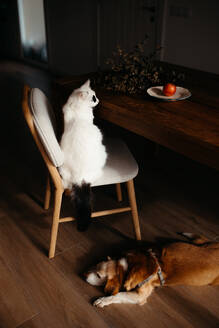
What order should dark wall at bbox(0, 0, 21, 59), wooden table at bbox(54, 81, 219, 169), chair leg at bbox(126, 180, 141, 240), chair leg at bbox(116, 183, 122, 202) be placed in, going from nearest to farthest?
wooden table at bbox(54, 81, 219, 169) → chair leg at bbox(126, 180, 141, 240) → chair leg at bbox(116, 183, 122, 202) → dark wall at bbox(0, 0, 21, 59)

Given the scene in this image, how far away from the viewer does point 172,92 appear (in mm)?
1723

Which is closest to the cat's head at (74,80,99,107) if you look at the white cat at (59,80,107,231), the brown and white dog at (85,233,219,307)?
the white cat at (59,80,107,231)

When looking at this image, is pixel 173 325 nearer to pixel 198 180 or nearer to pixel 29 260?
pixel 29 260

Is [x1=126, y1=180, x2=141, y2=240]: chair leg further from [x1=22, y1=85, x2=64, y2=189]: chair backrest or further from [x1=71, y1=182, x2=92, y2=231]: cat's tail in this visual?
[x1=22, y1=85, x2=64, y2=189]: chair backrest

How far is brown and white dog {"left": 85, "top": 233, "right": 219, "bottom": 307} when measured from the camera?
1425 mm

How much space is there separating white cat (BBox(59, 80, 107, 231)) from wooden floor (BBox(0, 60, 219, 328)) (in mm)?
348

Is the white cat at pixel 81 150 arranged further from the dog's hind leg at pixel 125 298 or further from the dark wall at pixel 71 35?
the dark wall at pixel 71 35

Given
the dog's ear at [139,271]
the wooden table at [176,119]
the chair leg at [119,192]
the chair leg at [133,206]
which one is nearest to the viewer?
the wooden table at [176,119]

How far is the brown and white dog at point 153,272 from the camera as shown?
142 centimetres

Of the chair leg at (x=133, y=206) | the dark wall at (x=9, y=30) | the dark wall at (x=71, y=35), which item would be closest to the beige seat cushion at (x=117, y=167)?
the chair leg at (x=133, y=206)

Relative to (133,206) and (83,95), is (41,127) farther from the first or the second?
(133,206)

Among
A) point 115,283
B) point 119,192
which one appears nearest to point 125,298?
point 115,283

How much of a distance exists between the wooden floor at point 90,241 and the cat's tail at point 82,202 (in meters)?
0.33

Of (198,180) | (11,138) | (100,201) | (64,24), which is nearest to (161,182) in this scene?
(198,180)
